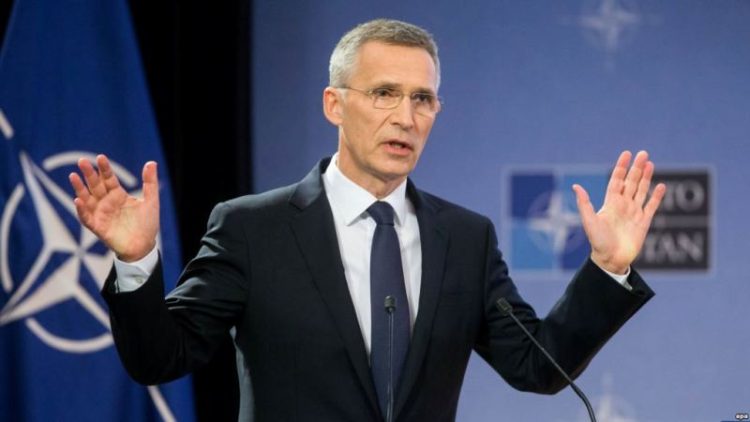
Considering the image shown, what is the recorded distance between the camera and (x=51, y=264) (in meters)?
3.42

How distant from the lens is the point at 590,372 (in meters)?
4.04

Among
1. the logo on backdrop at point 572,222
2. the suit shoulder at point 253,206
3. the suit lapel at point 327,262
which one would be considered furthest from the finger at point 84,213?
the logo on backdrop at point 572,222

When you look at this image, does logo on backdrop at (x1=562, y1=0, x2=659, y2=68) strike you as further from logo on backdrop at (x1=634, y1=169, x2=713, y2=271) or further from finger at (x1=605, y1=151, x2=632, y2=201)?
finger at (x1=605, y1=151, x2=632, y2=201)

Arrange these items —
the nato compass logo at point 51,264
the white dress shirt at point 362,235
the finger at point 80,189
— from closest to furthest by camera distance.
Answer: the finger at point 80,189, the white dress shirt at point 362,235, the nato compass logo at point 51,264

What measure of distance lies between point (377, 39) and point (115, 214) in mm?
654

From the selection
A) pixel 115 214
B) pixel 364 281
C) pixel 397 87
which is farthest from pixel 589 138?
pixel 115 214

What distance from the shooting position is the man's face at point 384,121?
229 centimetres

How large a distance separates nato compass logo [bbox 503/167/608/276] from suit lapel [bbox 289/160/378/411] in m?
1.77

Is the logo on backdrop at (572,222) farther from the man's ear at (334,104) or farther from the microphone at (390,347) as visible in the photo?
the microphone at (390,347)

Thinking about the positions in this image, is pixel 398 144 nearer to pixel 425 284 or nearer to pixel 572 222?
pixel 425 284

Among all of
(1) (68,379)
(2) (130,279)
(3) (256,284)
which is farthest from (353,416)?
(1) (68,379)

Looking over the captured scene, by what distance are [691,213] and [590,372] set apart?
64 centimetres

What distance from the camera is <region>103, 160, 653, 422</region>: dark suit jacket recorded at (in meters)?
2.13

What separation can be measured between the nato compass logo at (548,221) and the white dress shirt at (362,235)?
5.58ft
